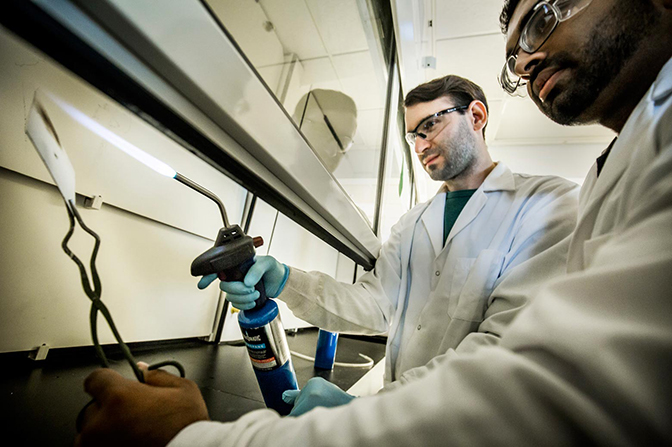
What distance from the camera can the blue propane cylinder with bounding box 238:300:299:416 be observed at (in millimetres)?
590

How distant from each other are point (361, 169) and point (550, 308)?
2.00 m

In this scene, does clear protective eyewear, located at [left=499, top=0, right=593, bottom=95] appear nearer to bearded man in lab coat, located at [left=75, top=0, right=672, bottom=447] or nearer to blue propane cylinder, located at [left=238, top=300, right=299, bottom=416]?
bearded man in lab coat, located at [left=75, top=0, right=672, bottom=447]

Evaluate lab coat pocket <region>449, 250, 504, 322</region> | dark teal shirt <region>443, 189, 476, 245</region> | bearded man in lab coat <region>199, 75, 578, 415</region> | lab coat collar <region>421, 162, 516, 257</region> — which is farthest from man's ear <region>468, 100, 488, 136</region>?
lab coat pocket <region>449, 250, 504, 322</region>

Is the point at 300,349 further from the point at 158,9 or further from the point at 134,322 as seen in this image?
the point at 158,9

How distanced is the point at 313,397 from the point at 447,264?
0.68 metres

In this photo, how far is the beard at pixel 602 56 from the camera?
22.3 inches

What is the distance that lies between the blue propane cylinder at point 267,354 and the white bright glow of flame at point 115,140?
1.18 feet

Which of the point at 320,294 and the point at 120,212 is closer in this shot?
the point at 120,212

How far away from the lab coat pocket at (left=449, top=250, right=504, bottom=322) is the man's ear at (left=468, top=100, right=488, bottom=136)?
0.78 m

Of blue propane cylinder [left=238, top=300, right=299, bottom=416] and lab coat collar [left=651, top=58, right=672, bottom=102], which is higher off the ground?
lab coat collar [left=651, top=58, right=672, bottom=102]

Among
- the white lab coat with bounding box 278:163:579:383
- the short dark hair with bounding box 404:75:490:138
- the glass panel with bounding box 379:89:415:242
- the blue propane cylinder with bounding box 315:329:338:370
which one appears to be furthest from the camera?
the glass panel with bounding box 379:89:415:242

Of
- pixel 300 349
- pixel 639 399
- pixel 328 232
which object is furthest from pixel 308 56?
pixel 300 349

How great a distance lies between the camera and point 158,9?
0.28 meters

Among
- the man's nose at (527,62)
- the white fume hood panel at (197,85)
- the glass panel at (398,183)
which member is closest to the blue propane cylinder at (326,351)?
the white fume hood panel at (197,85)
